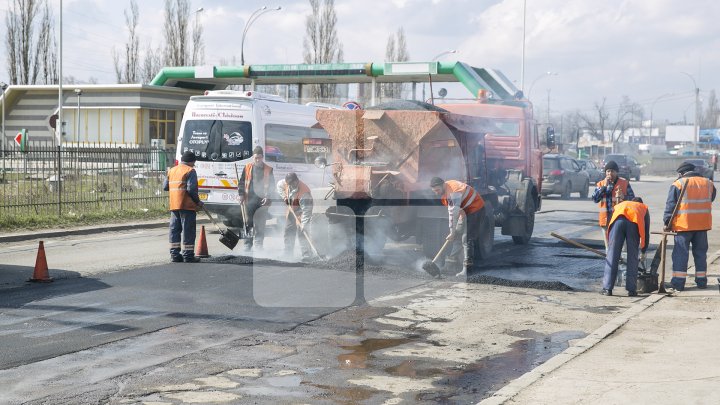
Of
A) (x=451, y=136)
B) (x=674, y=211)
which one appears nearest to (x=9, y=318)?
(x=451, y=136)

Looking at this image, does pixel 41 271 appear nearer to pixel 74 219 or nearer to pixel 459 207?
pixel 459 207

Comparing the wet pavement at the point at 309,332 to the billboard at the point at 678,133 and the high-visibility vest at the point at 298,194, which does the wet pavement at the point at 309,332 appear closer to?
the high-visibility vest at the point at 298,194

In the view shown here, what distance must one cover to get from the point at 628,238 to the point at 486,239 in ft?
12.1

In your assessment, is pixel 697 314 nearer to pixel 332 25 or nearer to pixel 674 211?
pixel 674 211

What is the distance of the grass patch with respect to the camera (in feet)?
60.5

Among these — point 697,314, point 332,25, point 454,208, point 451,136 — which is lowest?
point 697,314

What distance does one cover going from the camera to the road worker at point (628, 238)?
1140 centimetres

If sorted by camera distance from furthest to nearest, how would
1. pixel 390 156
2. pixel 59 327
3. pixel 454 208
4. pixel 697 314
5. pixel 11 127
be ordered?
pixel 11 127, pixel 390 156, pixel 454 208, pixel 697 314, pixel 59 327

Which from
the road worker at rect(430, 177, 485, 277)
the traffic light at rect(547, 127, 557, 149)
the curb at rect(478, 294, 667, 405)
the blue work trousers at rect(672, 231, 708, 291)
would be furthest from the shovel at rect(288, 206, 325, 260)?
the traffic light at rect(547, 127, 557, 149)

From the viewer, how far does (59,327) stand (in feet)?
29.1

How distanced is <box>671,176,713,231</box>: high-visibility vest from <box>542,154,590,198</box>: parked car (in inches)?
827

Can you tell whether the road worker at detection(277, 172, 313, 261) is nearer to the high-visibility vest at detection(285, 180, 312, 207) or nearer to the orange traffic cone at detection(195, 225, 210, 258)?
the high-visibility vest at detection(285, 180, 312, 207)

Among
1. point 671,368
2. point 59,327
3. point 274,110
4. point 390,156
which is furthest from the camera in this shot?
point 274,110

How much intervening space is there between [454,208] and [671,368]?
5794 mm
